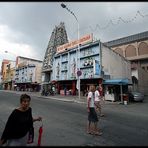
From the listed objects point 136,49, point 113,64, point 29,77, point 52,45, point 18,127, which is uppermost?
point 52,45

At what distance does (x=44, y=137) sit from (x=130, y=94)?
788 inches

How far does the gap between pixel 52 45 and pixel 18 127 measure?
50156mm

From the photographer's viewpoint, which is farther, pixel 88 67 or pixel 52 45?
pixel 52 45

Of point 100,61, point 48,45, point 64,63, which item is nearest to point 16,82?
point 48,45

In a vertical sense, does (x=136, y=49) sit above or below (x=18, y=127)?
above

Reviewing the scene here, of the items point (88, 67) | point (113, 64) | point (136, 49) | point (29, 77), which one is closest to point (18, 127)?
point (88, 67)

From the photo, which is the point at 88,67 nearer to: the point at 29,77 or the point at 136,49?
the point at 29,77

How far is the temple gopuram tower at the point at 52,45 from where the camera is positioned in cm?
4843

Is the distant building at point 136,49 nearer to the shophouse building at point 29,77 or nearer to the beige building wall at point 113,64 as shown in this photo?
the beige building wall at point 113,64

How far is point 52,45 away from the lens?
52094 millimetres

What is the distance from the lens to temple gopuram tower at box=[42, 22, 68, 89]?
48428 millimetres

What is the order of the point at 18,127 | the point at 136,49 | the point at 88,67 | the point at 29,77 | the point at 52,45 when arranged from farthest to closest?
the point at 136,49
the point at 29,77
the point at 52,45
the point at 88,67
the point at 18,127

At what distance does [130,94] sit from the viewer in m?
23.8

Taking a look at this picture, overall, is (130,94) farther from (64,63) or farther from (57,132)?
(57,132)
